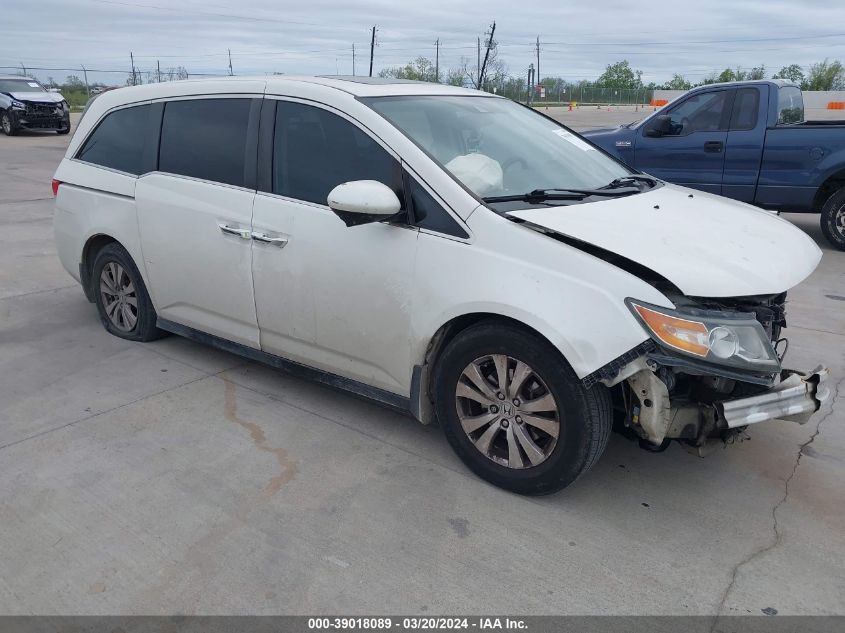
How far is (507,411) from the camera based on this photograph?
10.3ft

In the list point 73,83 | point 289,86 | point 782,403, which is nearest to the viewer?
point 782,403

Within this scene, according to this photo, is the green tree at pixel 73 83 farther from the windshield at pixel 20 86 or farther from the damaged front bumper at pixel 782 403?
the damaged front bumper at pixel 782 403

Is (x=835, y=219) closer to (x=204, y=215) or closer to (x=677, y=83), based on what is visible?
(x=204, y=215)

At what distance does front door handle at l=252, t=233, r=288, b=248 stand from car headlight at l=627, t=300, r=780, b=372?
1807mm

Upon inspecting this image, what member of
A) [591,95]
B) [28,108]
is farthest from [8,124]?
[591,95]

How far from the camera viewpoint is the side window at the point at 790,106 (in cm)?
821

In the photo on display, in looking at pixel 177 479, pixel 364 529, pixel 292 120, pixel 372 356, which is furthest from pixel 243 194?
pixel 364 529

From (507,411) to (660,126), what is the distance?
21.6ft

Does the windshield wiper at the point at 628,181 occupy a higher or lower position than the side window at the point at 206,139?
lower

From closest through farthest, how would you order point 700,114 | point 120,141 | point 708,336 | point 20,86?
1. point 708,336
2. point 120,141
3. point 700,114
4. point 20,86

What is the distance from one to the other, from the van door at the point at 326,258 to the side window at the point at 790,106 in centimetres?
648

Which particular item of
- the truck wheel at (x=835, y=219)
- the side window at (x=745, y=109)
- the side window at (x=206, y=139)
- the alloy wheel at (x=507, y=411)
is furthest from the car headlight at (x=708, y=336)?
the side window at (x=745, y=109)
